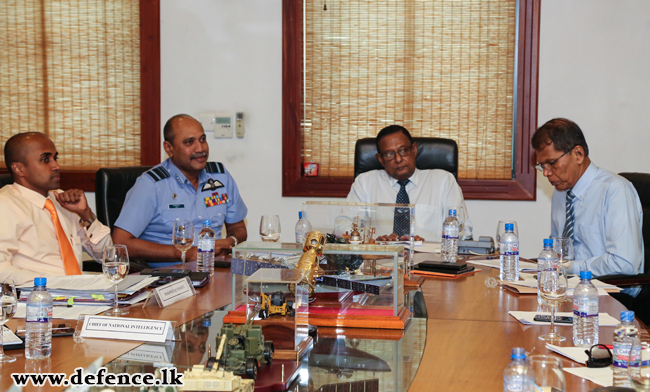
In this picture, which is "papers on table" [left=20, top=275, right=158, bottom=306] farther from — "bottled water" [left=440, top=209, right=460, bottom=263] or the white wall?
the white wall

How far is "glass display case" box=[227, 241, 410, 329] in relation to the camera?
1.59m

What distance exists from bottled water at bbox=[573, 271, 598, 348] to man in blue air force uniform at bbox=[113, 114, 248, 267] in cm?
188

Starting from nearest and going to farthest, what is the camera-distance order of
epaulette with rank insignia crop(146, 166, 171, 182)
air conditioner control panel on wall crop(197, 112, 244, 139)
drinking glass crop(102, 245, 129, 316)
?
drinking glass crop(102, 245, 129, 316) < epaulette with rank insignia crop(146, 166, 171, 182) < air conditioner control panel on wall crop(197, 112, 244, 139)

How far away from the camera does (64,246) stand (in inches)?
103

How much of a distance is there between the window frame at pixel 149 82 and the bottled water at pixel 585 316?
3.60 meters

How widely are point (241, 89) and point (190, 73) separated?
391 millimetres

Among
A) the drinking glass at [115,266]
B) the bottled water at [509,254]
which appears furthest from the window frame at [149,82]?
the bottled water at [509,254]

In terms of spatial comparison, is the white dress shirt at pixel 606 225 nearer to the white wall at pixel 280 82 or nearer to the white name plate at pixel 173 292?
the white wall at pixel 280 82

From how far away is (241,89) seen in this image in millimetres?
4398

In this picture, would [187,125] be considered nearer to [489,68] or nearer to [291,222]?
[291,222]

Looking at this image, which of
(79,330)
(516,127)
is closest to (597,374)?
(79,330)

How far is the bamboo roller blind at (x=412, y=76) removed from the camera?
4.14m

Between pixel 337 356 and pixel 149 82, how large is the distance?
3596mm

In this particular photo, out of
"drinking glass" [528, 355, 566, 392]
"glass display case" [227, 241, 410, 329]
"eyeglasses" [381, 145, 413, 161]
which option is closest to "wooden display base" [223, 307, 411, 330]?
"glass display case" [227, 241, 410, 329]
